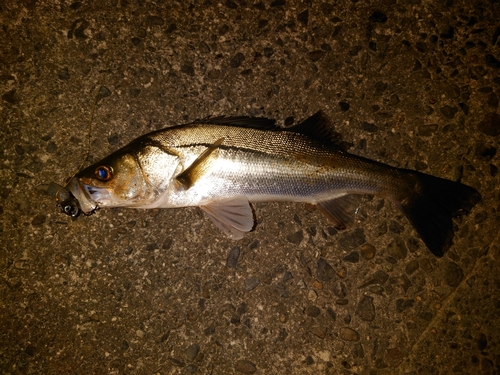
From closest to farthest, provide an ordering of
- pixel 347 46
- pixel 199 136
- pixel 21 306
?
pixel 199 136, pixel 21 306, pixel 347 46

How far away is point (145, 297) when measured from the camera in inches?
98.1

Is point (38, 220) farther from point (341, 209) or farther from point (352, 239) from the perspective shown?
point (352, 239)

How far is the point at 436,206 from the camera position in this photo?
7.85 ft

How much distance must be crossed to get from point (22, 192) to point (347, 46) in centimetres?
283

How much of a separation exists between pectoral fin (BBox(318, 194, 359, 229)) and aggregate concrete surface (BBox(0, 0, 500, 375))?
201 millimetres

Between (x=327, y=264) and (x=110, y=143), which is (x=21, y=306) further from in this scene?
(x=327, y=264)

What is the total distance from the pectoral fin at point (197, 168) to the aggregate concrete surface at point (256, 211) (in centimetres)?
43

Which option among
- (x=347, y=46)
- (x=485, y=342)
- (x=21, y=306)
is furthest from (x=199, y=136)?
(x=485, y=342)

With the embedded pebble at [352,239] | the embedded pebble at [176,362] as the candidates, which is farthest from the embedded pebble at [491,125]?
the embedded pebble at [176,362]

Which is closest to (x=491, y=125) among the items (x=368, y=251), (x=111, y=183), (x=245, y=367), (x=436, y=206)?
(x=436, y=206)

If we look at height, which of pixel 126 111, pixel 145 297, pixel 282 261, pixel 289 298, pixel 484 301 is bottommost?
pixel 484 301

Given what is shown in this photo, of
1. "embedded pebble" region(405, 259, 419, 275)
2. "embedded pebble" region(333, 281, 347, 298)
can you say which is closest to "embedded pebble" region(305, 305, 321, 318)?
"embedded pebble" region(333, 281, 347, 298)

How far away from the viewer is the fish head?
2.14 m

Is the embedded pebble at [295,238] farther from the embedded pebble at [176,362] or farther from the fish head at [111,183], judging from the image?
the embedded pebble at [176,362]
